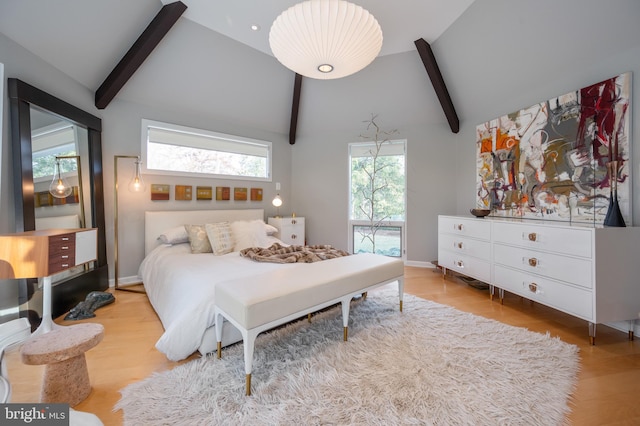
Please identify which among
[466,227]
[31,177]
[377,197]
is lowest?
[466,227]

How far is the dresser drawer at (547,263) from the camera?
79.5 inches

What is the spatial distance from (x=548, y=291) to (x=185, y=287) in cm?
319

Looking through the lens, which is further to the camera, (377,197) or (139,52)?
(377,197)

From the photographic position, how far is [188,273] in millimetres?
2189

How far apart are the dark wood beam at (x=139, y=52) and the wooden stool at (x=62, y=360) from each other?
2754 millimetres

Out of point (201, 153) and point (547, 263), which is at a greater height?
point (201, 153)

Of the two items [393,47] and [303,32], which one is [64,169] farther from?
[393,47]

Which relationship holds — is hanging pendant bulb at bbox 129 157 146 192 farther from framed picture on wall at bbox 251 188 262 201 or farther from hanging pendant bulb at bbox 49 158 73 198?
framed picture on wall at bbox 251 188 262 201

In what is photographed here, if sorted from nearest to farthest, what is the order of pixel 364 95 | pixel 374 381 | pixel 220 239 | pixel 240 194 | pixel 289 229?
pixel 374 381 → pixel 220 239 → pixel 364 95 → pixel 240 194 → pixel 289 229

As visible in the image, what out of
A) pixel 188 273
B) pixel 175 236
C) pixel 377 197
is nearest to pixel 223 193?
pixel 175 236

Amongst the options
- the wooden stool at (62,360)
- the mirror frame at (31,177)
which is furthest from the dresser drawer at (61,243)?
the wooden stool at (62,360)

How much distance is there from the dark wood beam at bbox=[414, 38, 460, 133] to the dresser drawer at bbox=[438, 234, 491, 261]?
1852 mm

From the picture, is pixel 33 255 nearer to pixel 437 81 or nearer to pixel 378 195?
pixel 378 195

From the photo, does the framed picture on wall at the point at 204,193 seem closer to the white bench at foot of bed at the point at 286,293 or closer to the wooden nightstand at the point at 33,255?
the wooden nightstand at the point at 33,255
